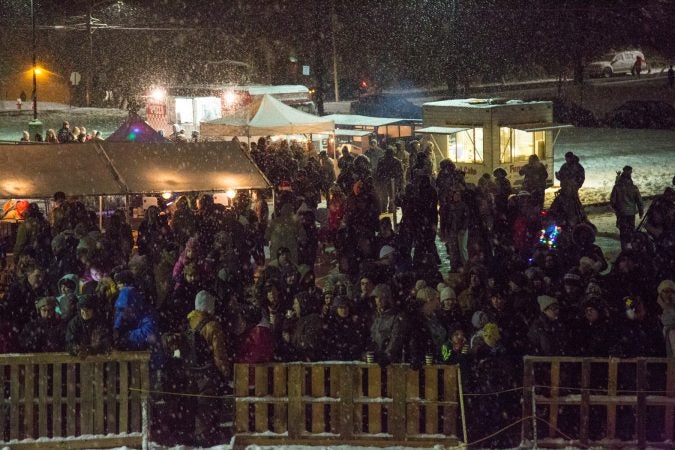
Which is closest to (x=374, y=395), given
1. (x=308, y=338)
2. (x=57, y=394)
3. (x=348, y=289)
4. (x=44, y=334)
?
(x=308, y=338)

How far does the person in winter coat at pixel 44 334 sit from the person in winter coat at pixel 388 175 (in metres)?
10.6

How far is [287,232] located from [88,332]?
4.97 m

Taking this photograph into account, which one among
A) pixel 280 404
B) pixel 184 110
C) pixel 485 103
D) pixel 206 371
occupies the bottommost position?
pixel 280 404

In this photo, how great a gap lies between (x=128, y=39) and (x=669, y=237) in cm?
5603

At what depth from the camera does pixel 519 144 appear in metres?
22.5

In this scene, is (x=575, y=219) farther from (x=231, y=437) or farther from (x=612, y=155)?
(x=612, y=155)

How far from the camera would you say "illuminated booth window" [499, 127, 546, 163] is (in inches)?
871

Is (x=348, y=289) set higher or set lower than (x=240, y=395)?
higher

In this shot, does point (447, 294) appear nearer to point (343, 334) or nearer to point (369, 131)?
point (343, 334)

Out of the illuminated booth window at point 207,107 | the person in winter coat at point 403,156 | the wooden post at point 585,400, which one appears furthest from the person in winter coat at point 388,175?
the illuminated booth window at point 207,107

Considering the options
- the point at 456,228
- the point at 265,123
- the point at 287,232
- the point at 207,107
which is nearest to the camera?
the point at 287,232

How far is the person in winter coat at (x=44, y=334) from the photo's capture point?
319 inches

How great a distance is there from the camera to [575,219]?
1429 cm

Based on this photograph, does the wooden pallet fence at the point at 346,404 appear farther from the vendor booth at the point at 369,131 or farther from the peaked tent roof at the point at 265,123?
the vendor booth at the point at 369,131
